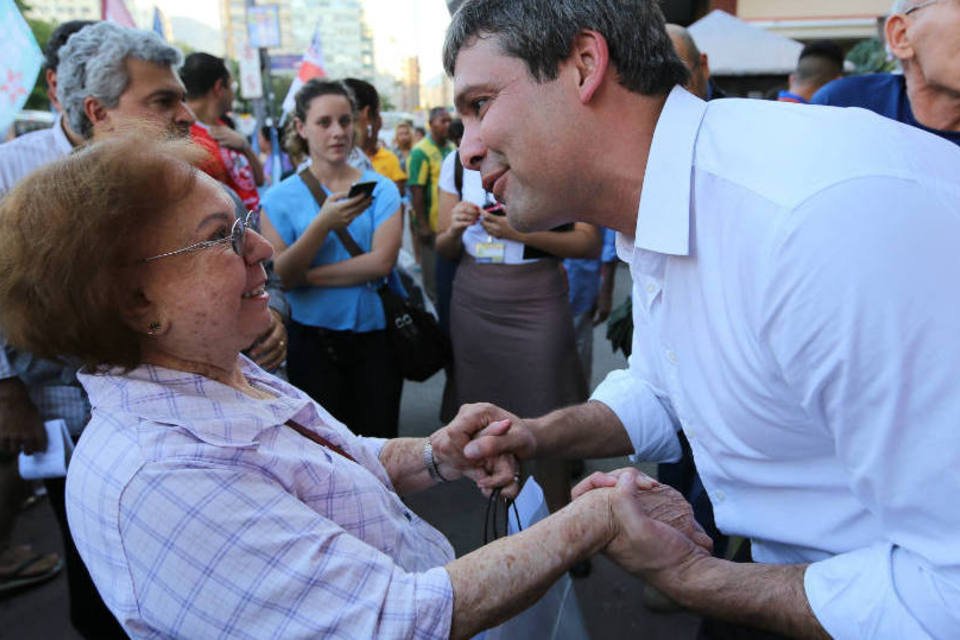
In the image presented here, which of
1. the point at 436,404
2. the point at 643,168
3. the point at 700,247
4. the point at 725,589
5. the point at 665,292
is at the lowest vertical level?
the point at 436,404

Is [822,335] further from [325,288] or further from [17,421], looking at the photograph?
[325,288]

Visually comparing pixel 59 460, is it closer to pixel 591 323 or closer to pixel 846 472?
pixel 846 472

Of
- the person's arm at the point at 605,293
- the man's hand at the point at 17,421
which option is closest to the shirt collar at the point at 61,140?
the man's hand at the point at 17,421

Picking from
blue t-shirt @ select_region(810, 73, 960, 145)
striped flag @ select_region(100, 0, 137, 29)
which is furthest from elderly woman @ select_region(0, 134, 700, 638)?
striped flag @ select_region(100, 0, 137, 29)

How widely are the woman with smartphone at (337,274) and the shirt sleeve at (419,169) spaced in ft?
11.7

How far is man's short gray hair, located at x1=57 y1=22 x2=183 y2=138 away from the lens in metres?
2.68

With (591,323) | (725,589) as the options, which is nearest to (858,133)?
(725,589)

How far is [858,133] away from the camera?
114 cm

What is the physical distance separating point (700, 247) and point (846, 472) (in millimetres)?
453

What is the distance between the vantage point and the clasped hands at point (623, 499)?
1355 millimetres

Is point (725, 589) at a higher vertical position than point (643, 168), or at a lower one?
lower

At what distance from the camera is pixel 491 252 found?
3635 mm

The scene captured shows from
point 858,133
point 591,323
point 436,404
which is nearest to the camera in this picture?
point 858,133

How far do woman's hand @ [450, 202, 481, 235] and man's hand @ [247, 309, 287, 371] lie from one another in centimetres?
134
